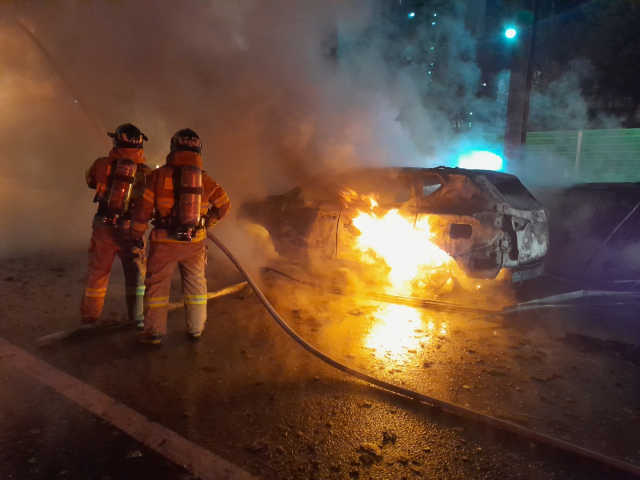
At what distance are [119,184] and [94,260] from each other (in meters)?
0.73

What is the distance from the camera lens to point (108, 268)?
13.3 feet

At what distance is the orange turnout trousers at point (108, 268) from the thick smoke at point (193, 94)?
3.35 m

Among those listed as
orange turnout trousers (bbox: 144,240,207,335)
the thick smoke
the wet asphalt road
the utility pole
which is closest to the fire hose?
the wet asphalt road

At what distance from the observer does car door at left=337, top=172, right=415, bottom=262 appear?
5.23m

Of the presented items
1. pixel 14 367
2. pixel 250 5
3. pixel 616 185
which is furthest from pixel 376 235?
pixel 616 185

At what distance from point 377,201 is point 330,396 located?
2.84 m

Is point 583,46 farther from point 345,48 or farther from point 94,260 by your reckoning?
point 94,260

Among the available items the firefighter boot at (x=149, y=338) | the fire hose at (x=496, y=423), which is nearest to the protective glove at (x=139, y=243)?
the firefighter boot at (x=149, y=338)

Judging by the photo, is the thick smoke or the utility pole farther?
the utility pole

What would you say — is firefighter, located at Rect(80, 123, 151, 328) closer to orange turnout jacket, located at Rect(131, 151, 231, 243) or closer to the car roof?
Answer: orange turnout jacket, located at Rect(131, 151, 231, 243)

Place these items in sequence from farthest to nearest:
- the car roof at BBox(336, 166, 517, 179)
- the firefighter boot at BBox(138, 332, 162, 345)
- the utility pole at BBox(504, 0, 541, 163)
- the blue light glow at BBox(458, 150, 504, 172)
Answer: the blue light glow at BBox(458, 150, 504, 172) → the utility pole at BBox(504, 0, 541, 163) → the car roof at BBox(336, 166, 517, 179) → the firefighter boot at BBox(138, 332, 162, 345)

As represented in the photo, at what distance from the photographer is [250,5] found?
7.91 m

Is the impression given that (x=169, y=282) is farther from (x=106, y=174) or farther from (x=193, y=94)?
(x=193, y=94)

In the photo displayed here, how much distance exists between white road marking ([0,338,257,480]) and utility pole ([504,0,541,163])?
8809 mm
